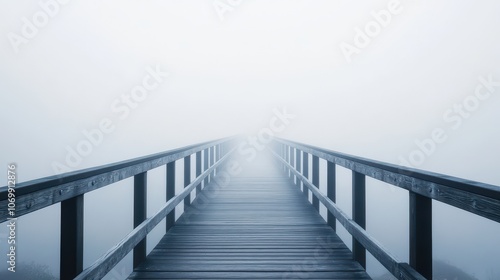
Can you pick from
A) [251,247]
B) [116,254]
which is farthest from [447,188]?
[251,247]

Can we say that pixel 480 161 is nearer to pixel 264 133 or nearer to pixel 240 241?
pixel 264 133

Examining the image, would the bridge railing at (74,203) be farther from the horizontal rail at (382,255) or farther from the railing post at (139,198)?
the horizontal rail at (382,255)

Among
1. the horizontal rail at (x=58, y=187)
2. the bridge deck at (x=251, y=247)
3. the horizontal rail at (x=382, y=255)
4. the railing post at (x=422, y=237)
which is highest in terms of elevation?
the horizontal rail at (x=58, y=187)

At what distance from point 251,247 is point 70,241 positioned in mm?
2847

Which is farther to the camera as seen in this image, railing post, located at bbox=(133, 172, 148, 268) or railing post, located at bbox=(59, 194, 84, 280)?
railing post, located at bbox=(133, 172, 148, 268)

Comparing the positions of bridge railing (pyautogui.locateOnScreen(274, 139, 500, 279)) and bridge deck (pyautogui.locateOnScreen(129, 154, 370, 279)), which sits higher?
bridge railing (pyautogui.locateOnScreen(274, 139, 500, 279))


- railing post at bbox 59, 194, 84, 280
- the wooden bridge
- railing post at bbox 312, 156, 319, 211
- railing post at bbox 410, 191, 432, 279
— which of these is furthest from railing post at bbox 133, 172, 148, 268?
railing post at bbox 312, 156, 319, 211

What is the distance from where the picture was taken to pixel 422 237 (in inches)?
99.0

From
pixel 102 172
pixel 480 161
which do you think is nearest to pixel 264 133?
pixel 102 172

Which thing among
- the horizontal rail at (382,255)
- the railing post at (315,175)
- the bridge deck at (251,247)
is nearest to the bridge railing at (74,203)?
the bridge deck at (251,247)

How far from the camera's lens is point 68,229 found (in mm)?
2377

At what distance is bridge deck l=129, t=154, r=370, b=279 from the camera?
398 centimetres

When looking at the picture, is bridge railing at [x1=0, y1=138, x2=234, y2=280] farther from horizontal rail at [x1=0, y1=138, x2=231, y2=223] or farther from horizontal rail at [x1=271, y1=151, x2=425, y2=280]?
horizontal rail at [x1=271, y1=151, x2=425, y2=280]

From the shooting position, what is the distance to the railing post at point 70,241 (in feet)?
7.76
